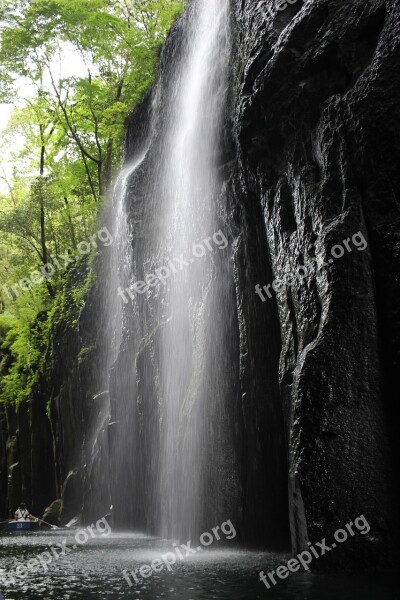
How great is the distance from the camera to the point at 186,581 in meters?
6.79

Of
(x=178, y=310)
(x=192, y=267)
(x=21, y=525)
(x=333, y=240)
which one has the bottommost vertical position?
(x=21, y=525)

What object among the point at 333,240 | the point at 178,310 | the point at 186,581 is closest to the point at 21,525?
the point at 178,310

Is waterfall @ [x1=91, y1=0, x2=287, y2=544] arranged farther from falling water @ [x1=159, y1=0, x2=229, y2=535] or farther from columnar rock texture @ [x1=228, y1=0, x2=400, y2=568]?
columnar rock texture @ [x1=228, y1=0, x2=400, y2=568]

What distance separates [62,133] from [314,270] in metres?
19.8

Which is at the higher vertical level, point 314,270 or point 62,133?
point 62,133

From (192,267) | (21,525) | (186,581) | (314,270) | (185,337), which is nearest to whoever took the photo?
(186,581)

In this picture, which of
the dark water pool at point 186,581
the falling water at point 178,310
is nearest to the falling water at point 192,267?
the falling water at point 178,310

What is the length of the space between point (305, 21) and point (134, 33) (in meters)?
13.2

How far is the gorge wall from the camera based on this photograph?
6965 mm

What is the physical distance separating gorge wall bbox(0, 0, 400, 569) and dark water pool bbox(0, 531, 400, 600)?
0.65 meters

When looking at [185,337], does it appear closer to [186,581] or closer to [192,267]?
[192,267]

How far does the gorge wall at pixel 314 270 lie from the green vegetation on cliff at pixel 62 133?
405 inches

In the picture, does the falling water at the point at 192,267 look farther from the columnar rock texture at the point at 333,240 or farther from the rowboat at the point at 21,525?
the rowboat at the point at 21,525

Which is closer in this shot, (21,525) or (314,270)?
(314,270)
